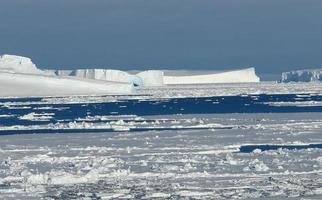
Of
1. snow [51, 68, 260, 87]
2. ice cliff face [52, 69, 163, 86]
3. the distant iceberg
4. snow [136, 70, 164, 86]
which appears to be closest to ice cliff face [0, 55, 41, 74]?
the distant iceberg

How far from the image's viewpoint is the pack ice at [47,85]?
56031 mm

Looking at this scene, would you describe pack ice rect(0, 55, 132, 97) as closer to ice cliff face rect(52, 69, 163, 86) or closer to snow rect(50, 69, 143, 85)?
ice cliff face rect(52, 69, 163, 86)

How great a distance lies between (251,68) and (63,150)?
74.2 metres

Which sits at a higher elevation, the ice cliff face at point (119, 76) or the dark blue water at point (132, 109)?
the ice cliff face at point (119, 76)

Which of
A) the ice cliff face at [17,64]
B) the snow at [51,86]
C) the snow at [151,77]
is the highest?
the ice cliff face at [17,64]

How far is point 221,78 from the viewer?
3863 inches

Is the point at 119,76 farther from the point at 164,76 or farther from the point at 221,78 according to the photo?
the point at 221,78

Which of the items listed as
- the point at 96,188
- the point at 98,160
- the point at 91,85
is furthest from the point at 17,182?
the point at 91,85

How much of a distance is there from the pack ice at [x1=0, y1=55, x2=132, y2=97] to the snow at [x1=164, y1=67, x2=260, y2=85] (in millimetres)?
32314

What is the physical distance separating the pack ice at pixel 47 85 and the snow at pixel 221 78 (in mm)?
32314

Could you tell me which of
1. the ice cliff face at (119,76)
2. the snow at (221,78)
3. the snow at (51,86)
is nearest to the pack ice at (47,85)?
the snow at (51,86)

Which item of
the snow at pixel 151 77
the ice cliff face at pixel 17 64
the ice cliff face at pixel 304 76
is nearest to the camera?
the ice cliff face at pixel 17 64

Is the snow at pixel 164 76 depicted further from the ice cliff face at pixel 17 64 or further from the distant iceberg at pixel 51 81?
the ice cliff face at pixel 17 64

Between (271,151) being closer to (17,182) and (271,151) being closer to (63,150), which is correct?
(63,150)
